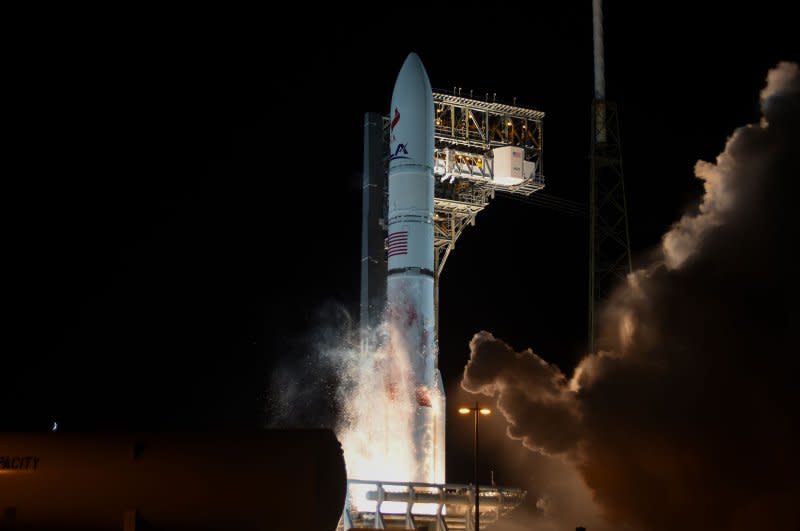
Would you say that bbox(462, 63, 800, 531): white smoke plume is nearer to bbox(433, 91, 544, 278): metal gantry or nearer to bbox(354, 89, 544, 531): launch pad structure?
bbox(354, 89, 544, 531): launch pad structure

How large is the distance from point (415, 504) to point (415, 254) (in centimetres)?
1061


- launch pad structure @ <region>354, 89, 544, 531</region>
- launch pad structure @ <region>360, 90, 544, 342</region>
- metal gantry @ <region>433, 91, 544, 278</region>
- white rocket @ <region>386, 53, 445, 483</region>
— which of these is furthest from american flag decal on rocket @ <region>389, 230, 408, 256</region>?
metal gantry @ <region>433, 91, 544, 278</region>

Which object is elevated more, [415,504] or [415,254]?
[415,254]

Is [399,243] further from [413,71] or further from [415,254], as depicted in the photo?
[413,71]

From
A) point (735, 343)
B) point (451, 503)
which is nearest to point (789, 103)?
point (735, 343)

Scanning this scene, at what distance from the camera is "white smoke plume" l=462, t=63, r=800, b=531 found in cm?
3772

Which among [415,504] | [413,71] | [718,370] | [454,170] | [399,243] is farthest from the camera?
[454,170]

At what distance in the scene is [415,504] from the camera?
4841 centimetres

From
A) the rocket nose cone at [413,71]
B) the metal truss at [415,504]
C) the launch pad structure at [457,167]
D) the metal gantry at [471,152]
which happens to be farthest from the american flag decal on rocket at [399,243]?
the metal truss at [415,504]

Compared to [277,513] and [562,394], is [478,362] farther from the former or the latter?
[277,513]

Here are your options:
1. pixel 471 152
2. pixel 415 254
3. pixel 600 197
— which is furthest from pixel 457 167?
pixel 415 254

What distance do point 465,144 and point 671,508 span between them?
25646mm

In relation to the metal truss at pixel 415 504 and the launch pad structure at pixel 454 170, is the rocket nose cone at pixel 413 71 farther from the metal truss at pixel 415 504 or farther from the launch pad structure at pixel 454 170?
the metal truss at pixel 415 504

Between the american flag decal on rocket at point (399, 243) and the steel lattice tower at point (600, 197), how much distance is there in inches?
503
